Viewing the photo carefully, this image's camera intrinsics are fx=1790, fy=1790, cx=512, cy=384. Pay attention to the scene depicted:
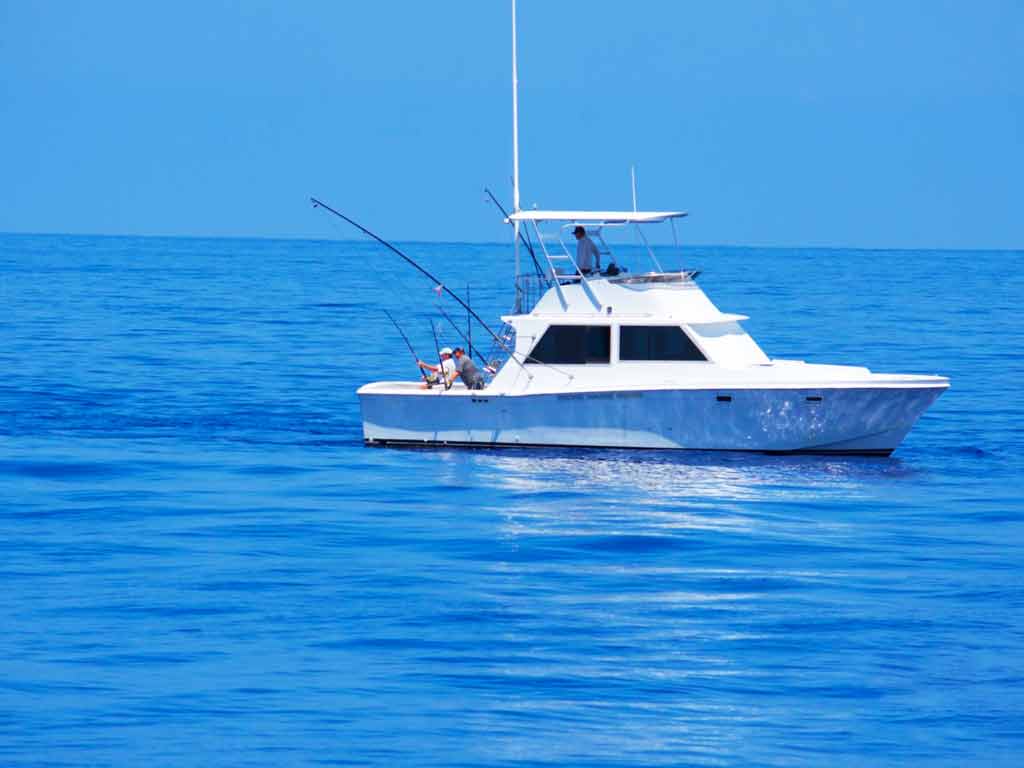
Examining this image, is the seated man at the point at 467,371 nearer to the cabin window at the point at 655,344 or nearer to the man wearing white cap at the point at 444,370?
the man wearing white cap at the point at 444,370

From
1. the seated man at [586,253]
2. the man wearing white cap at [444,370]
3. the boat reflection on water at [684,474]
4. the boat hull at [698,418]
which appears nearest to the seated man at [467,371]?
the man wearing white cap at [444,370]

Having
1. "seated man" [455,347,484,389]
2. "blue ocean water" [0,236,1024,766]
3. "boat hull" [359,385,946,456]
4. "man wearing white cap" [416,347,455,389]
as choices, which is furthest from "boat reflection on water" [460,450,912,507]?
"man wearing white cap" [416,347,455,389]

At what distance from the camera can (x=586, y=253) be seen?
26688 millimetres

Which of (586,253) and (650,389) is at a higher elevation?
(586,253)

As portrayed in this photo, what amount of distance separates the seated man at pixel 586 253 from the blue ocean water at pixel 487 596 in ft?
9.52

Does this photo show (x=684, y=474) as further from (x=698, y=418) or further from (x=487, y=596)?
(x=487, y=596)

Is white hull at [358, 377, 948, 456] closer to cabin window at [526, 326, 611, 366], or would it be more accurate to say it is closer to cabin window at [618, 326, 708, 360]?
cabin window at [526, 326, 611, 366]

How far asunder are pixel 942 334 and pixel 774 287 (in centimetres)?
4139

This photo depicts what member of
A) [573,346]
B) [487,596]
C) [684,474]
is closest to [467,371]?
[573,346]

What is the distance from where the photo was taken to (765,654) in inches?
610

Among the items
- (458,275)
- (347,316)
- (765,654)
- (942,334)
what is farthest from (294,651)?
(458,275)

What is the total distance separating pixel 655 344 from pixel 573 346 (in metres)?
1.20

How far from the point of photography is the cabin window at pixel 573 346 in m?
26.1

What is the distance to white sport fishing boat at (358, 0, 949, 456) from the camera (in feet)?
83.1
